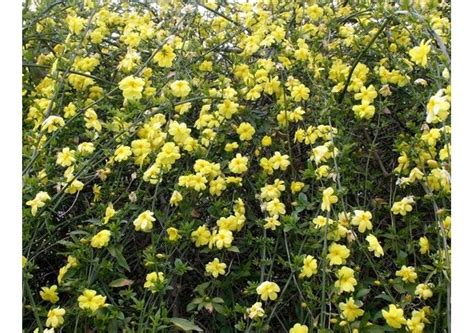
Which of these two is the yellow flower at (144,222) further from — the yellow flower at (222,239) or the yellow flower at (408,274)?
the yellow flower at (408,274)

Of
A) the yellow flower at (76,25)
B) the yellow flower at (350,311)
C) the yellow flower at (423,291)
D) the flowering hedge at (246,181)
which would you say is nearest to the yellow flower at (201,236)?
the flowering hedge at (246,181)

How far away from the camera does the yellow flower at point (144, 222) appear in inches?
52.9

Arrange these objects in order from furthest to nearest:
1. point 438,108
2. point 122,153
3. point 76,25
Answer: point 76,25 → point 122,153 → point 438,108

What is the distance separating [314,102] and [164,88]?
0.41 m

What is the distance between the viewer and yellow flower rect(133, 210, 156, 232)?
1345 millimetres

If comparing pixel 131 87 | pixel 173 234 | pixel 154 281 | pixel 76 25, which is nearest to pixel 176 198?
pixel 173 234

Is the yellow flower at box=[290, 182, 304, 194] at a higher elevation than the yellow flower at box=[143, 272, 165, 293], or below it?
higher

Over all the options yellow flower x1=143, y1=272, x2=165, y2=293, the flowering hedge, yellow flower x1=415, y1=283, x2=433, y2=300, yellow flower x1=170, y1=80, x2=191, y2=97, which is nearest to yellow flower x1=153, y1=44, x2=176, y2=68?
the flowering hedge

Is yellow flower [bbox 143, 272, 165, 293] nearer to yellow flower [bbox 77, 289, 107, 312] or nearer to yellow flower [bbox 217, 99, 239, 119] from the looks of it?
yellow flower [bbox 77, 289, 107, 312]

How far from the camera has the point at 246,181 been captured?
1575 millimetres

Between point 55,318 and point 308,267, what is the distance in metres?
0.52

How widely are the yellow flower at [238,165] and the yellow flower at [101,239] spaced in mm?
337

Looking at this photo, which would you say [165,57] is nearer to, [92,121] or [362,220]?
[92,121]
